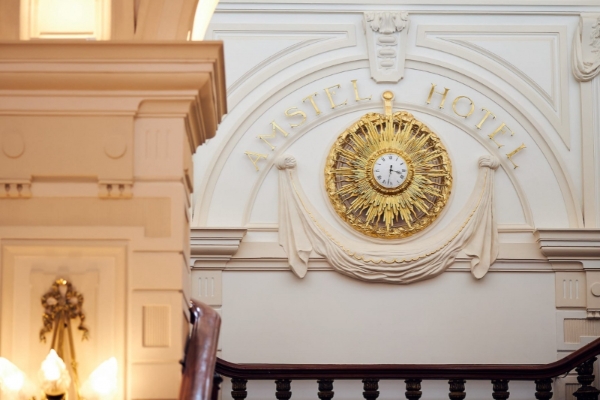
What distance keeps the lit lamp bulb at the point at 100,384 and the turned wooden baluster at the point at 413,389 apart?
361 centimetres

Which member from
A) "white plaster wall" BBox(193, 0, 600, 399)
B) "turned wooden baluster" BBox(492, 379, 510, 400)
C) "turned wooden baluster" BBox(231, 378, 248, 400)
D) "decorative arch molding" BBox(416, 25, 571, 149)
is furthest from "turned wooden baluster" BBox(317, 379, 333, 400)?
"decorative arch molding" BBox(416, 25, 571, 149)

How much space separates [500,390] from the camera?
674 centimetres

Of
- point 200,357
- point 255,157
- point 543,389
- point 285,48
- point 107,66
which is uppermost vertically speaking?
point 285,48

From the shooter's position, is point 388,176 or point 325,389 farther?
point 388,176

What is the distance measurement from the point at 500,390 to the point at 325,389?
1.23 meters

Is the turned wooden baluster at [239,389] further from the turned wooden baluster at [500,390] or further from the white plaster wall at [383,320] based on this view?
the white plaster wall at [383,320]

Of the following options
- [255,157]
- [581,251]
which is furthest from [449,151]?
[255,157]

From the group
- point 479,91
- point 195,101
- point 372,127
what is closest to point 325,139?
point 372,127

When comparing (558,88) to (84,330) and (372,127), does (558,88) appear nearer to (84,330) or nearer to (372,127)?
(372,127)

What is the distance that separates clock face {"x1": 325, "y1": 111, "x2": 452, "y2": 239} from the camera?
364 inches

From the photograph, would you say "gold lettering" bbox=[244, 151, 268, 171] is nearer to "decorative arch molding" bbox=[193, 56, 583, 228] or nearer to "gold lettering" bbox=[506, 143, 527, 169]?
"decorative arch molding" bbox=[193, 56, 583, 228]

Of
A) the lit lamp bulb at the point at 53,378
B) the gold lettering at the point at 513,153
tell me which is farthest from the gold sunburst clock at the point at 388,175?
the lit lamp bulb at the point at 53,378

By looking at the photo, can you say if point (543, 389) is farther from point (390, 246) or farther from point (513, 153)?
point (513, 153)

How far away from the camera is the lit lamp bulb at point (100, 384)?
132 inches
